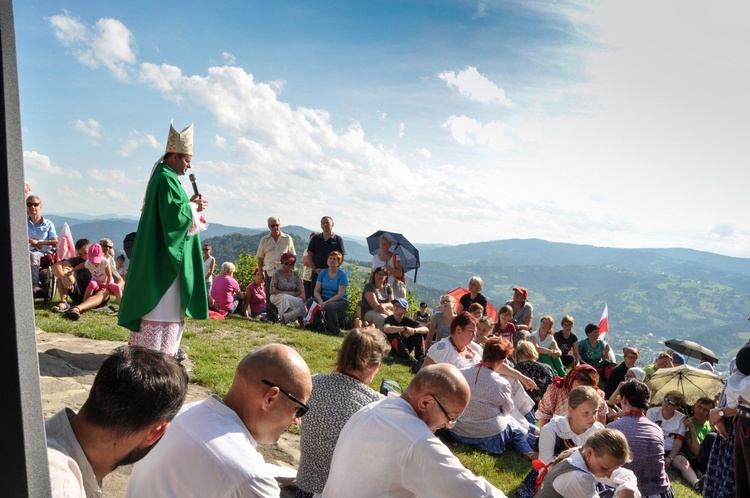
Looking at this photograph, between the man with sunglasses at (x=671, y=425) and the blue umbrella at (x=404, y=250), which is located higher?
the blue umbrella at (x=404, y=250)

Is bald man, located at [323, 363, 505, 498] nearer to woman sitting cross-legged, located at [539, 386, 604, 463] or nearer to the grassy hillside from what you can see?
woman sitting cross-legged, located at [539, 386, 604, 463]

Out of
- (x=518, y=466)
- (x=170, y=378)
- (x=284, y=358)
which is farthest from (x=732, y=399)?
(x=170, y=378)

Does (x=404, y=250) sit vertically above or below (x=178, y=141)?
below

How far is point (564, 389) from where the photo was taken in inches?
228

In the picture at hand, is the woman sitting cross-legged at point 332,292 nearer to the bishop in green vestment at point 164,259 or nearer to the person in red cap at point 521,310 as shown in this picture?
the person in red cap at point 521,310

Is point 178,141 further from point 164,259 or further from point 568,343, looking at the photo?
point 568,343

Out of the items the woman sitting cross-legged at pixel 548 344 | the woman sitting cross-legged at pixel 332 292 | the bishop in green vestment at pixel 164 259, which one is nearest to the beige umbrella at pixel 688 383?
the woman sitting cross-legged at pixel 548 344

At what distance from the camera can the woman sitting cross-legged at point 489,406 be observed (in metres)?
5.87

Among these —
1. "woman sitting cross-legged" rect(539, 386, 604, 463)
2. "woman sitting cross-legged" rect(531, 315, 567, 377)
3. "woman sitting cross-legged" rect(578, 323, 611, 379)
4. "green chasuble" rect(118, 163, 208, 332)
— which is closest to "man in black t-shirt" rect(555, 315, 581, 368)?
"woman sitting cross-legged" rect(578, 323, 611, 379)

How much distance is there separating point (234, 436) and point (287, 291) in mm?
8716

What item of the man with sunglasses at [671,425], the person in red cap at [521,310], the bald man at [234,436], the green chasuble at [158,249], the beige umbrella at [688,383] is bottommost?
the man with sunglasses at [671,425]

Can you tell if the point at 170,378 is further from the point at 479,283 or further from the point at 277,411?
the point at 479,283

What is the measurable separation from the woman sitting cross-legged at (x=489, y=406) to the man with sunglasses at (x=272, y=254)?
534 cm

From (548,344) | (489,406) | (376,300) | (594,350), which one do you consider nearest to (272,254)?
(376,300)
